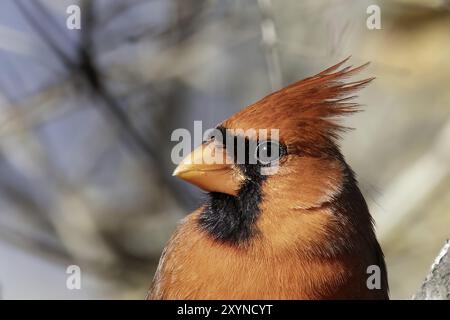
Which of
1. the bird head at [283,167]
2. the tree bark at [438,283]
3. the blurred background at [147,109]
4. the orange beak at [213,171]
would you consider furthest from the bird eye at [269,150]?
the blurred background at [147,109]

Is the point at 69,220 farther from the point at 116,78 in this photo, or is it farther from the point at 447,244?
the point at 447,244

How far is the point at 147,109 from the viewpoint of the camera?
4961 mm

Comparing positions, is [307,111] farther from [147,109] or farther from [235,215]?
[147,109]

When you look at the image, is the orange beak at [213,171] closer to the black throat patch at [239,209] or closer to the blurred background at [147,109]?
the black throat patch at [239,209]

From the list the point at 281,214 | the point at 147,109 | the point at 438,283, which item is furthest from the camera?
the point at 147,109

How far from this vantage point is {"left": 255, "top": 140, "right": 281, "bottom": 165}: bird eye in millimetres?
2959

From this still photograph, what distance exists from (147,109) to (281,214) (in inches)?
85.0

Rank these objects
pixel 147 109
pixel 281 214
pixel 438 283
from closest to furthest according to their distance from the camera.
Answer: pixel 438 283
pixel 281 214
pixel 147 109

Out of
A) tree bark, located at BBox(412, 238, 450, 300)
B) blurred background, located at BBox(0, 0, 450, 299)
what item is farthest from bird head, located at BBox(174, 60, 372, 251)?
blurred background, located at BBox(0, 0, 450, 299)

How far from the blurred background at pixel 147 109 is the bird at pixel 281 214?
1.43m

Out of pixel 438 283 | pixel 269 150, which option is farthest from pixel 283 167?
pixel 438 283

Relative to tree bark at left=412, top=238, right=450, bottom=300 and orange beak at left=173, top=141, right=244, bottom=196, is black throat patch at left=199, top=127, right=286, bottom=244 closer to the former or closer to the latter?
orange beak at left=173, top=141, right=244, bottom=196

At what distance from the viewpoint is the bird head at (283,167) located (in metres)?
2.94

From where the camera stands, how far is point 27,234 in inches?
192
